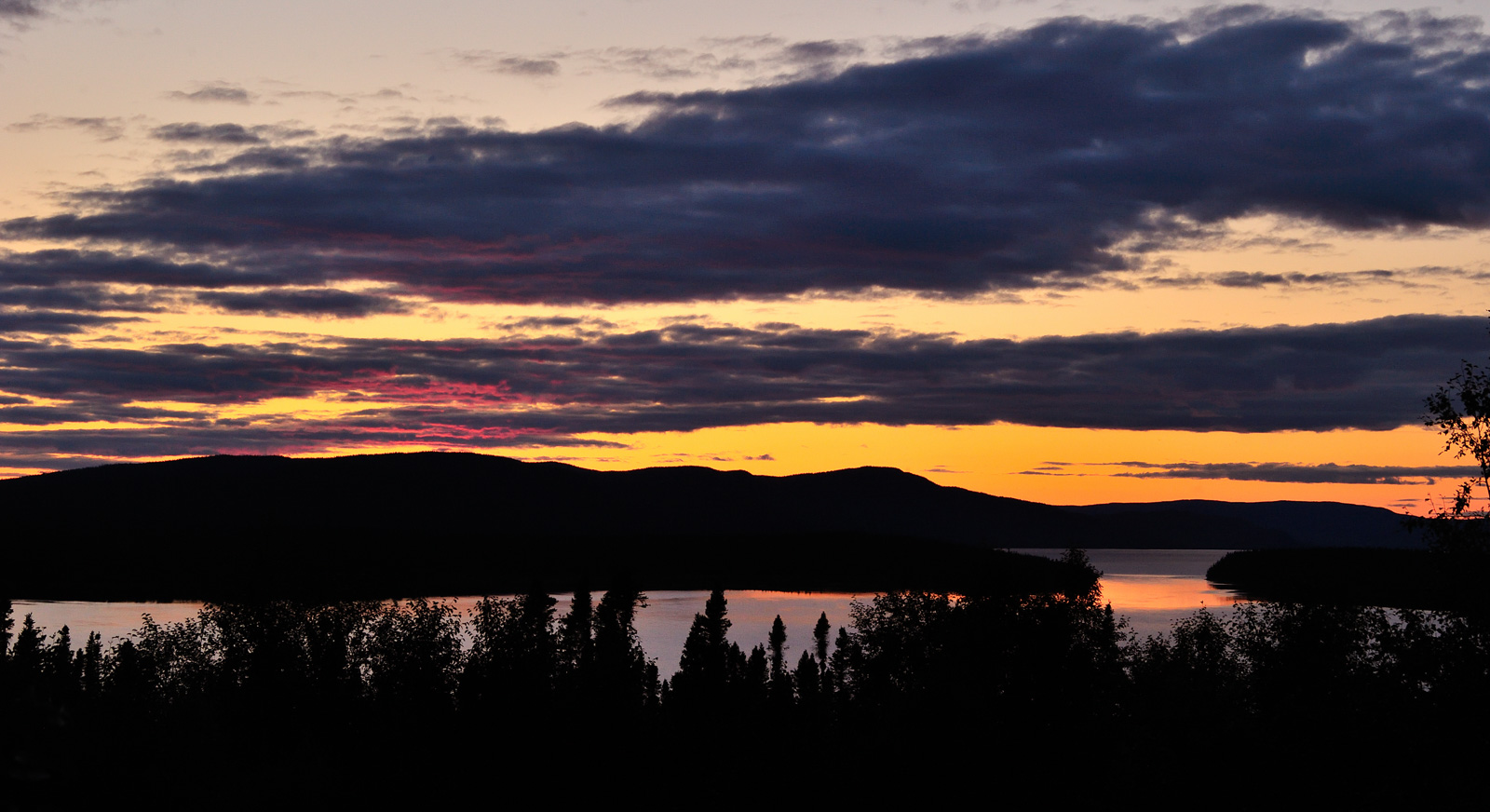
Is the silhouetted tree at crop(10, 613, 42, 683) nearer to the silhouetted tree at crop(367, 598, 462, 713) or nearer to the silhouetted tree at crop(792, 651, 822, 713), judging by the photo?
the silhouetted tree at crop(367, 598, 462, 713)

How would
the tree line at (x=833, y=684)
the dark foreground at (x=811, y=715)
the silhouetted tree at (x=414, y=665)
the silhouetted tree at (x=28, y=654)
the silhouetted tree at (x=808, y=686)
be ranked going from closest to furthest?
the dark foreground at (x=811, y=715), the tree line at (x=833, y=684), the silhouetted tree at (x=28, y=654), the silhouetted tree at (x=414, y=665), the silhouetted tree at (x=808, y=686)

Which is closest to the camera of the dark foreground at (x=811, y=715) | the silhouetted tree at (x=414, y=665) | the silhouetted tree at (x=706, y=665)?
the dark foreground at (x=811, y=715)

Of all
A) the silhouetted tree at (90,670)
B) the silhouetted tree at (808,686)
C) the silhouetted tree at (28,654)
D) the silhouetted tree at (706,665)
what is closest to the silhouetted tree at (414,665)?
the silhouetted tree at (706,665)

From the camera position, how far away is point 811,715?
131 metres

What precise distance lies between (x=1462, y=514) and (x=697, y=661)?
127m

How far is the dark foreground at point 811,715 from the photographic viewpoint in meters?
60.7

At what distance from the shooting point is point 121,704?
11194cm

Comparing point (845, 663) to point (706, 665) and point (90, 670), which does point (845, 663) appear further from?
point (90, 670)

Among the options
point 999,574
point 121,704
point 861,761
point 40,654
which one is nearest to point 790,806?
point 861,761

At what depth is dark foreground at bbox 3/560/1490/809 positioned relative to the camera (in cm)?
6066

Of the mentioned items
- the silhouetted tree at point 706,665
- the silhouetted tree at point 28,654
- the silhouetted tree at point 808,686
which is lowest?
the silhouetted tree at point 808,686

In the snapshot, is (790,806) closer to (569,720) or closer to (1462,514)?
(569,720)

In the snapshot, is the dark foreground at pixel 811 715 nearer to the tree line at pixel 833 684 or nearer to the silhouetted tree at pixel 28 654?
the tree line at pixel 833 684

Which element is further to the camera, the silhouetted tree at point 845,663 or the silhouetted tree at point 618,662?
the silhouetted tree at point 845,663
